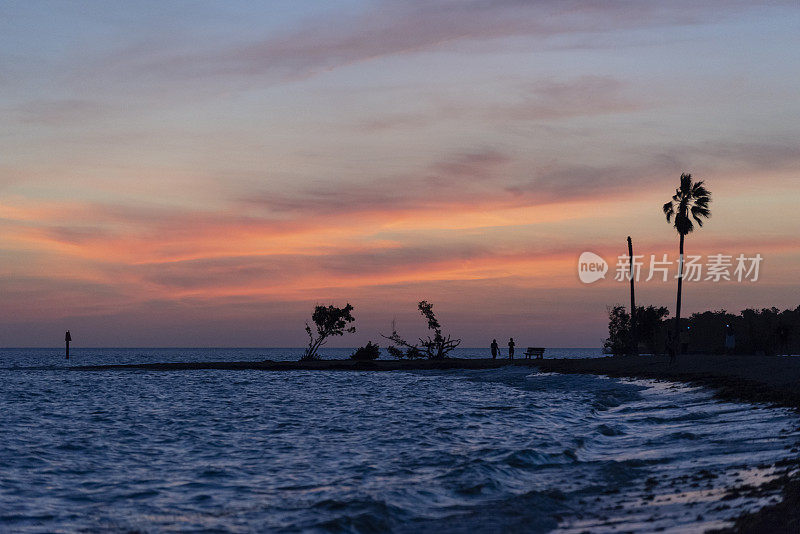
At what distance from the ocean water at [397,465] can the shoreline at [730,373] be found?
25.1 inches

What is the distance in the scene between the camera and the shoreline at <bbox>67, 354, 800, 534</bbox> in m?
10.6

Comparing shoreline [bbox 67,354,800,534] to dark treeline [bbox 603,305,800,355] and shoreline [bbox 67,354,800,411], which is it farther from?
dark treeline [bbox 603,305,800,355]

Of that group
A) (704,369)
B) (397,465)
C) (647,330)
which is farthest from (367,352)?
(397,465)

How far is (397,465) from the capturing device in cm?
1955

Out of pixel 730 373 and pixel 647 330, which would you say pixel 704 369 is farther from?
pixel 647 330

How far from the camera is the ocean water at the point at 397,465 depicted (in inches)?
525

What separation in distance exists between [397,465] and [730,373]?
23466 millimetres


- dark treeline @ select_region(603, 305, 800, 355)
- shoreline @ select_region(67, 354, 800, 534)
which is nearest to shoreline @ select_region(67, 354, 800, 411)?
shoreline @ select_region(67, 354, 800, 534)

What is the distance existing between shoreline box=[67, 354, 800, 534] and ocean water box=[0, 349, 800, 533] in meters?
0.64

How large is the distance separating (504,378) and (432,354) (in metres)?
31.1

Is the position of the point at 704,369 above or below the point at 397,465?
above

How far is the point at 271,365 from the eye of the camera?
9075 cm

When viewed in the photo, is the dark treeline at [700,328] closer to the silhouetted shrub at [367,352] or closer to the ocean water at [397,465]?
the silhouetted shrub at [367,352]

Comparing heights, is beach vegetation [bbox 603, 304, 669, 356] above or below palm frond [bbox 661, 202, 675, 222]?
below
